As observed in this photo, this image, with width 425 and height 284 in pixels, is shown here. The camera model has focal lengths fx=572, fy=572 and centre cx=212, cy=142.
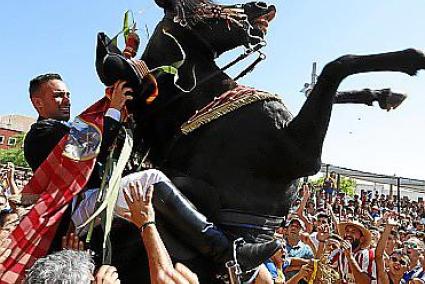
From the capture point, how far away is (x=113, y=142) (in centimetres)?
299

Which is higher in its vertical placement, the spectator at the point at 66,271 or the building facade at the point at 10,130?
the spectator at the point at 66,271

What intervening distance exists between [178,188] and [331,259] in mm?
3849

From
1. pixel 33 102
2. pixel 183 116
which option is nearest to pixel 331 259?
pixel 183 116

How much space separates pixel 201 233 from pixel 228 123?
0.60m

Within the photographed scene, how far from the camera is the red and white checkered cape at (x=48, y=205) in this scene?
2752 millimetres

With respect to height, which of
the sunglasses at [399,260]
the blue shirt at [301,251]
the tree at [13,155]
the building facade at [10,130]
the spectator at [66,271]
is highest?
the spectator at [66,271]

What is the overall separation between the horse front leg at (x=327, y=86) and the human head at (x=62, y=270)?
139cm

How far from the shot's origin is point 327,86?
2807 mm

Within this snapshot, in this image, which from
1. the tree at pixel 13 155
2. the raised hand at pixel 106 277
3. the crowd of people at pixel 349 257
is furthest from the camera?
the tree at pixel 13 155

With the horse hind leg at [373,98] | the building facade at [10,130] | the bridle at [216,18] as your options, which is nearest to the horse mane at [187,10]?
the bridle at [216,18]

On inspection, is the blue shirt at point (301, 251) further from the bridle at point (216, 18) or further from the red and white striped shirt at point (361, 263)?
the bridle at point (216, 18)

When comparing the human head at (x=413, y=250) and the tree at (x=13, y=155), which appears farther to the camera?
the tree at (x=13, y=155)

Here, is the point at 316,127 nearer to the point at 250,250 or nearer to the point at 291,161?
the point at 291,161

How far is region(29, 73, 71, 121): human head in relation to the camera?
320 cm
